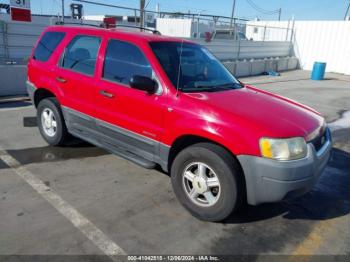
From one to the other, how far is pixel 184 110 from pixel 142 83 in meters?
0.53

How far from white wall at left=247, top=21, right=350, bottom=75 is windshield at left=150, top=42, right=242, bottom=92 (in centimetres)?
1668

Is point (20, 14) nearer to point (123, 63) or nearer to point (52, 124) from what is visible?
point (52, 124)

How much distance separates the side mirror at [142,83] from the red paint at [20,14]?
6.84 meters

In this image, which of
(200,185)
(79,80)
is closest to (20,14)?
(79,80)

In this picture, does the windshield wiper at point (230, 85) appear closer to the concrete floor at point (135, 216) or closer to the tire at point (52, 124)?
the concrete floor at point (135, 216)

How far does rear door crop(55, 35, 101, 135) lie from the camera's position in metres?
4.25

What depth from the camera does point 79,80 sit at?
4344mm

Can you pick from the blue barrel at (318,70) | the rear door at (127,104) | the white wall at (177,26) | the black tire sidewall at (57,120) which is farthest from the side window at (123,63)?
the white wall at (177,26)

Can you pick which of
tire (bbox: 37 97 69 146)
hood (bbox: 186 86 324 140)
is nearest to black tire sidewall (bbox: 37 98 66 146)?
tire (bbox: 37 97 69 146)

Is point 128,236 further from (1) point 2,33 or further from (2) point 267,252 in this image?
(1) point 2,33

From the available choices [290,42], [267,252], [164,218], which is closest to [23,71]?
[164,218]

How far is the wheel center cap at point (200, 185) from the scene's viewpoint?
330cm

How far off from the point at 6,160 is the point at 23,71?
4881 millimetres

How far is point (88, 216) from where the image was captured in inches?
131
